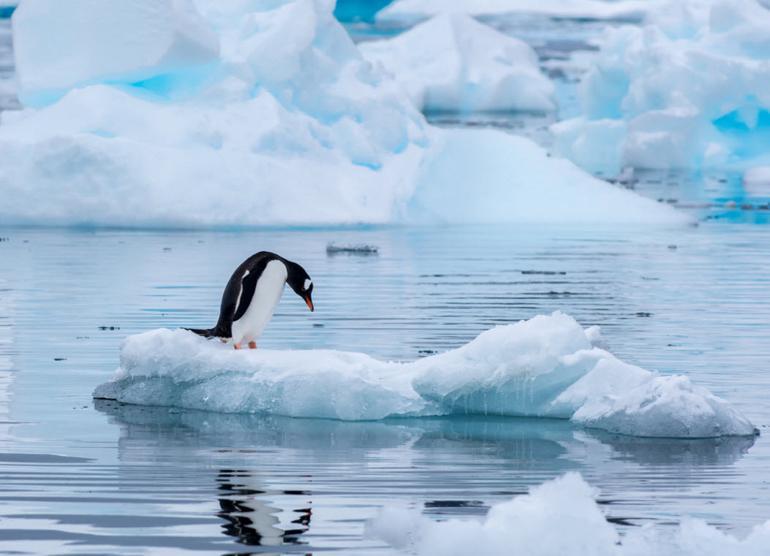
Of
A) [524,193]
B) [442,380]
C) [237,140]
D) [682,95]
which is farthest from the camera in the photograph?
[682,95]

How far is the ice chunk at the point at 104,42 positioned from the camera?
60.5 ft

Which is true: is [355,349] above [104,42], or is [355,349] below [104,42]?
below

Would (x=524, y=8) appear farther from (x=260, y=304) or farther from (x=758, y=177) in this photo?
(x=260, y=304)

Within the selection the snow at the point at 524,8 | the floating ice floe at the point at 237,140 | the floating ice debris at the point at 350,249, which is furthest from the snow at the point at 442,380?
the snow at the point at 524,8

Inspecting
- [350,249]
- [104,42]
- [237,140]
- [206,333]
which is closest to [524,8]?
[104,42]

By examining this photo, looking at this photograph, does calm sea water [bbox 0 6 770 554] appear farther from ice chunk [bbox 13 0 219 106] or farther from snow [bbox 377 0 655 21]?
snow [bbox 377 0 655 21]

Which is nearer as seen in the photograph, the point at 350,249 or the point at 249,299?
the point at 249,299

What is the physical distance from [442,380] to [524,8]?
89.0 meters

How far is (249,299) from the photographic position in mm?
8641

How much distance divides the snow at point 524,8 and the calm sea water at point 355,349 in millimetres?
61846

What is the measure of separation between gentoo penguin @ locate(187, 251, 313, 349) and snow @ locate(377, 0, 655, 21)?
232ft

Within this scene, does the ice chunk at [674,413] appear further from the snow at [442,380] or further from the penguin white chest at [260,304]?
the penguin white chest at [260,304]

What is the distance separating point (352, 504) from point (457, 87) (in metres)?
32.9

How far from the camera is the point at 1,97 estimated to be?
1431 inches
